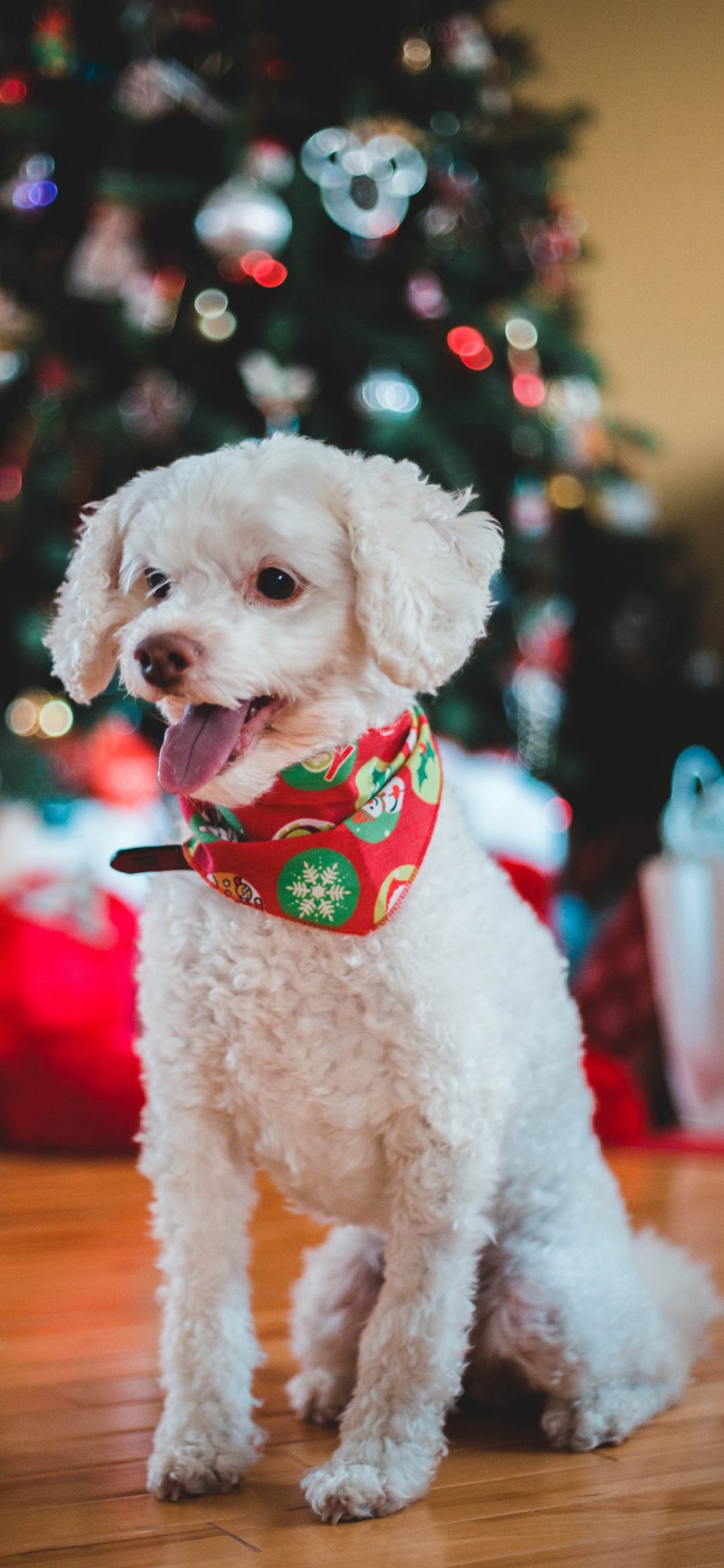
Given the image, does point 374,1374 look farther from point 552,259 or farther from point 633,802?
point 552,259

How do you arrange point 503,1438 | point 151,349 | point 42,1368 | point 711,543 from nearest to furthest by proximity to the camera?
point 503,1438, point 42,1368, point 151,349, point 711,543

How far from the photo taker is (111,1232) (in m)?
2.09

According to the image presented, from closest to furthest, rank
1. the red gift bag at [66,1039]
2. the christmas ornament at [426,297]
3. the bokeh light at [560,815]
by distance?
1. the red gift bag at [66,1039]
2. the christmas ornament at [426,297]
3. the bokeh light at [560,815]

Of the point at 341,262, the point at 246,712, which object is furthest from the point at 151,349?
the point at 246,712

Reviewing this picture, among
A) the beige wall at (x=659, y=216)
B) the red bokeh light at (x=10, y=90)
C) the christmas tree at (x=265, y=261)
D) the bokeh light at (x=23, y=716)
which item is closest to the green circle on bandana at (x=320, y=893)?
the christmas tree at (x=265, y=261)

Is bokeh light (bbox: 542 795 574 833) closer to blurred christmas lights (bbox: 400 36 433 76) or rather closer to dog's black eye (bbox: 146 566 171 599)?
blurred christmas lights (bbox: 400 36 433 76)

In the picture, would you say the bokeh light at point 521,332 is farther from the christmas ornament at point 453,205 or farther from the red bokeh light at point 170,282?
the red bokeh light at point 170,282

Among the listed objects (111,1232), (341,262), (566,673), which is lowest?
(111,1232)

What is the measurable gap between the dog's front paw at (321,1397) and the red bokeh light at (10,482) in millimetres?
2040

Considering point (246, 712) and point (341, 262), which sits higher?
point (341, 262)

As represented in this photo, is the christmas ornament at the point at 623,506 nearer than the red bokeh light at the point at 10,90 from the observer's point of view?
No

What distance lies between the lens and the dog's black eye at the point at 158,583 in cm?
117

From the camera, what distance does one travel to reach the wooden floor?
1038 mm

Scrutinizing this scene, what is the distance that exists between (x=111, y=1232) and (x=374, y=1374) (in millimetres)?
1026
